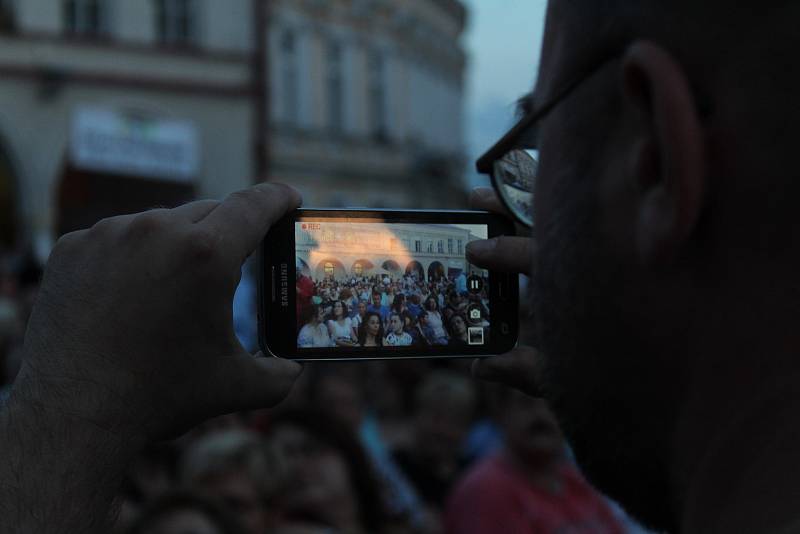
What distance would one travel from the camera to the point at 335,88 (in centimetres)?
2359

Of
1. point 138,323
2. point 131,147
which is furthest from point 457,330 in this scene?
point 131,147

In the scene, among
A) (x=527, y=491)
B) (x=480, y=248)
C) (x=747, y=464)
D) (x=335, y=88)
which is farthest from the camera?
(x=335, y=88)

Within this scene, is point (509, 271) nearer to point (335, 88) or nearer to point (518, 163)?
point (518, 163)

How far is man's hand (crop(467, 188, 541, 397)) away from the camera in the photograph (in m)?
1.54

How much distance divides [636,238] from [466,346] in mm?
749

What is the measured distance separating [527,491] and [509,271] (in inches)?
97.3

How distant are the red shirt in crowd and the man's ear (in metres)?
2.85

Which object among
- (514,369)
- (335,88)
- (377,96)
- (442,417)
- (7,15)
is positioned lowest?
(442,417)

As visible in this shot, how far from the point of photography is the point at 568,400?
39.4 inches

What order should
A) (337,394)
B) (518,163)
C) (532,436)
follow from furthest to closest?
(337,394), (532,436), (518,163)

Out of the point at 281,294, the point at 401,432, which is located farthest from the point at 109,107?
the point at 281,294

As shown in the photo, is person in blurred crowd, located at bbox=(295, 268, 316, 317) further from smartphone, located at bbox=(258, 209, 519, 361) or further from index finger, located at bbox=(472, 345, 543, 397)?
index finger, located at bbox=(472, 345, 543, 397)

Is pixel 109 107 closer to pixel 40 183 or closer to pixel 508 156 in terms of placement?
pixel 40 183

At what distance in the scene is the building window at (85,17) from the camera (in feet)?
60.4
